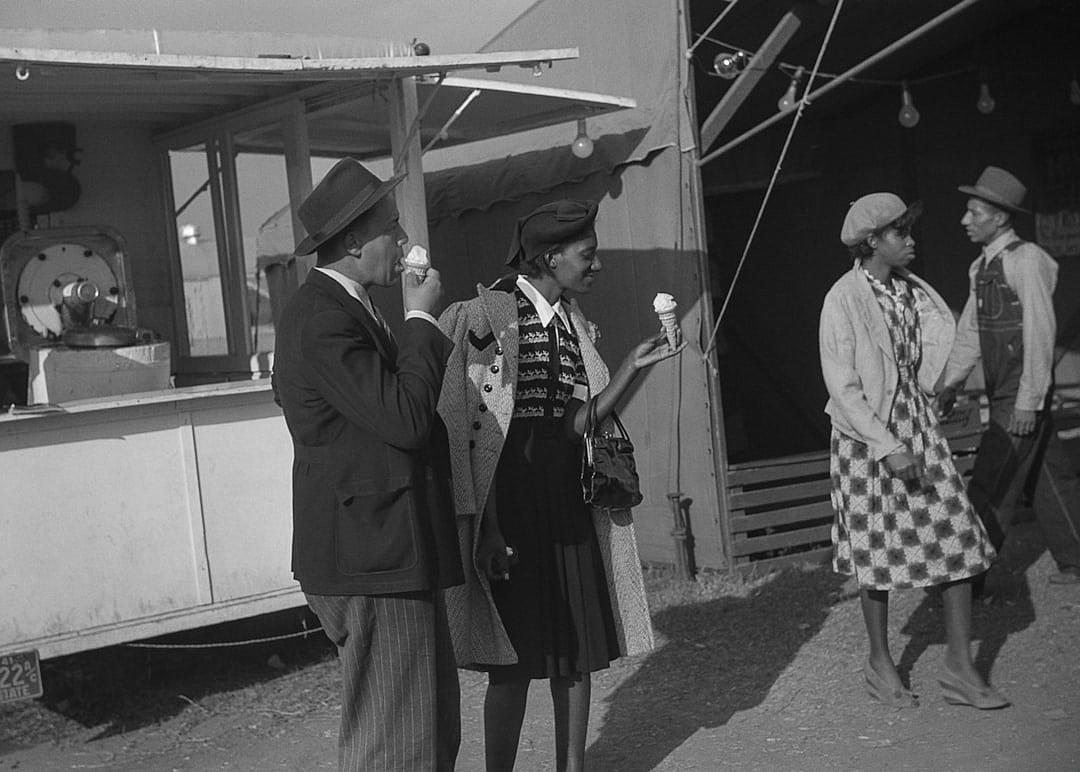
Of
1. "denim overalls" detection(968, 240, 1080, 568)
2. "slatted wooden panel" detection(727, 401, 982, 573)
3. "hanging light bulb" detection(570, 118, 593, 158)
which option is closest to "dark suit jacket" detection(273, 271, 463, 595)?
"denim overalls" detection(968, 240, 1080, 568)

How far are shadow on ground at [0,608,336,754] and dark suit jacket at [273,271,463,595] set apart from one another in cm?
314

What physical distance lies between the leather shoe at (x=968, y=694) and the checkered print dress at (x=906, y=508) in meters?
0.42

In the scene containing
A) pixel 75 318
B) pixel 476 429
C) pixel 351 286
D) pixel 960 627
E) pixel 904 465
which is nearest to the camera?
pixel 351 286

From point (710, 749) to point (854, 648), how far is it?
1.35 metres

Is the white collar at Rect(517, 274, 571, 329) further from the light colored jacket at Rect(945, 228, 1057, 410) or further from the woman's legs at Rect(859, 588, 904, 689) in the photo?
the light colored jacket at Rect(945, 228, 1057, 410)

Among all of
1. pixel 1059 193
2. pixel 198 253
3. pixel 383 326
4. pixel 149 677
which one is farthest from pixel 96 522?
pixel 1059 193

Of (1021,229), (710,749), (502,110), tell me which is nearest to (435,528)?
(710,749)

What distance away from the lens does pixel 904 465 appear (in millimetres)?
4906

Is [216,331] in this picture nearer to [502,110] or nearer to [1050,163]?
[502,110]

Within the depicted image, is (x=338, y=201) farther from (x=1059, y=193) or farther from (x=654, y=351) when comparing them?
(x=1059, y=193)

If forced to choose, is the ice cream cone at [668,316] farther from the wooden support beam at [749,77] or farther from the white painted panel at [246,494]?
the wooden support beam at [749,77]

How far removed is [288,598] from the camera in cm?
616

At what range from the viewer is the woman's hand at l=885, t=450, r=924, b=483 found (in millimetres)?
4906

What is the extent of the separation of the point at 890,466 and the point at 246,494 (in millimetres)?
2754
